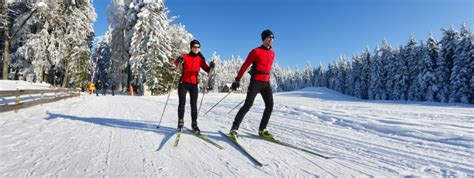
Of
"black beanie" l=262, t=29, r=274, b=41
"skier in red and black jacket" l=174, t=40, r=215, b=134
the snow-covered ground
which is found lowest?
the snow-covered ground

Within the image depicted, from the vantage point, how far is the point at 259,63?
5215 mm

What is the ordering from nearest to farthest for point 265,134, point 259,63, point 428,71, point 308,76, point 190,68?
point 259,63 → point 265,134 → point 190,68 → point 428,71 → point 308,76

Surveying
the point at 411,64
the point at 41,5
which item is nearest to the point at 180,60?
the point at 41,5

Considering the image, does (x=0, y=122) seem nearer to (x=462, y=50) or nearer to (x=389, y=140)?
(x=389, y=140)

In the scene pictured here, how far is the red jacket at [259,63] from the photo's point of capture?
518cm

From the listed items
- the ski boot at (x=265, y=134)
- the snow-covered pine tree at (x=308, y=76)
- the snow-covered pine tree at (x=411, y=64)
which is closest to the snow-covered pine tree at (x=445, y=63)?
the snow-covered pine tree at (x=411, y=64)

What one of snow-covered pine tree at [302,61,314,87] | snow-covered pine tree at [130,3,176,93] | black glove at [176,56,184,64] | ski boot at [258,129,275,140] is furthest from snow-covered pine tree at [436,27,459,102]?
snow-covered pine tree at [302,61,314,87]

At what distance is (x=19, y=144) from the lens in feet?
14.3

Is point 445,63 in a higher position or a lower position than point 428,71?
higher

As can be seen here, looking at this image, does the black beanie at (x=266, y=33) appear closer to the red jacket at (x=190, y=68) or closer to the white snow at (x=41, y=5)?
the red jacket at (x=190, y=68)

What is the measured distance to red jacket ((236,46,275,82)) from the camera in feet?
17.0

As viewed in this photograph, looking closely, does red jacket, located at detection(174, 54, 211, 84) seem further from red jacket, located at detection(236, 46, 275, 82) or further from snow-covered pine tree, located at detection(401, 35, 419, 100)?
snow-covered pine tree, located at detection(401, 35, 419, 100)

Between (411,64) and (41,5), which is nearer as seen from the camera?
(41,5)

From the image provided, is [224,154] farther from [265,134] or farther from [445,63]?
[445,63]
